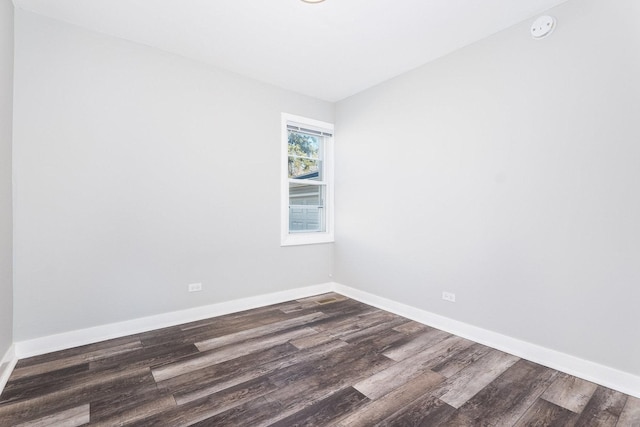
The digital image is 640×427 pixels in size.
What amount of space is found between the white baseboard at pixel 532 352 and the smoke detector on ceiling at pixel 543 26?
2.48m

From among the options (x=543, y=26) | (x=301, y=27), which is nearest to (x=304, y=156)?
(x=301, y=27)

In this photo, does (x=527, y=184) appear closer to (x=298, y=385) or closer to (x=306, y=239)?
(x=298, y=385)

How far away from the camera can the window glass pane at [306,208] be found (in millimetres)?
4137

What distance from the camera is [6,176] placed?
2.21 metres

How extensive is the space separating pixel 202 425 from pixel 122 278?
1739 millimetres

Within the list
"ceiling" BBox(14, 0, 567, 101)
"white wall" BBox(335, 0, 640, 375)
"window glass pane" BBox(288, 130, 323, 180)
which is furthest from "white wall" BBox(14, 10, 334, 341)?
"white wall" BBox(335, 0, 640, 375)

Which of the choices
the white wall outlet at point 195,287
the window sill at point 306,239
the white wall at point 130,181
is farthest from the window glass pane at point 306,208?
the white wall outlet at point 195,287

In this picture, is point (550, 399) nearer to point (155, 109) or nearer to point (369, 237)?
point (369, 237)

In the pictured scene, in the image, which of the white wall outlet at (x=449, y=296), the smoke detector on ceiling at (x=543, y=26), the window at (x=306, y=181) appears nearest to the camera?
the smoke detector on ceiling at (x=543, y=26)

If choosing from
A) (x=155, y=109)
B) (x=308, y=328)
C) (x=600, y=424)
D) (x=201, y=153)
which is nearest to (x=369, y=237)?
(x=308, y=328)

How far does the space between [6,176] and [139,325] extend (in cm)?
163

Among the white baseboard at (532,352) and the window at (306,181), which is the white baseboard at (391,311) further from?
the window at (306,181)

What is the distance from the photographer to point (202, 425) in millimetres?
1657

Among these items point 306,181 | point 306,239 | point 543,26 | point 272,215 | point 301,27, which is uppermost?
point 301,27
